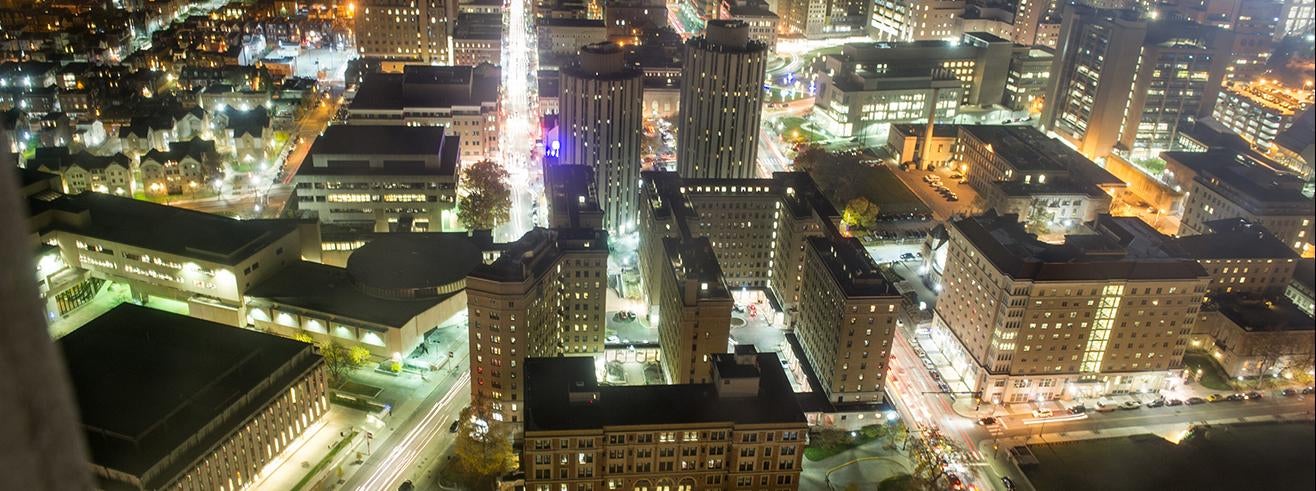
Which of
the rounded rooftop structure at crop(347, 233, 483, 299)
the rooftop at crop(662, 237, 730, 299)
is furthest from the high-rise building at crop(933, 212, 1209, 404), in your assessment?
the rounded rooftop structure at crop(347, 233, 483, 299)

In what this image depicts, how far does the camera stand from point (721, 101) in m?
86.9

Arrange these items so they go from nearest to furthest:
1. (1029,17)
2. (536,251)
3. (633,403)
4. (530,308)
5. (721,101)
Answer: (633,403) → (530,308) → (536,251) → (721,101) → (1029,17)

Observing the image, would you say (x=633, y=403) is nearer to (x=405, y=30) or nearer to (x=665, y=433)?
(x=665, y=433)

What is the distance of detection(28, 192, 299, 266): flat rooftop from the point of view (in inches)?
2724

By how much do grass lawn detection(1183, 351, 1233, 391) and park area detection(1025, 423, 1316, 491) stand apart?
2016cm

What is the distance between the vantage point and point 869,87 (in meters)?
116

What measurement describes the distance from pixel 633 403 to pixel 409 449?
15.6m

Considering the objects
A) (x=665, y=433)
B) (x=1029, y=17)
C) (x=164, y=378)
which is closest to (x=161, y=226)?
(x=164, y=378)

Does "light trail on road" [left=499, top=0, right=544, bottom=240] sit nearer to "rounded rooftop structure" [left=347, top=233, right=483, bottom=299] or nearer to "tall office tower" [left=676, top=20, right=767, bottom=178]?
"rounded rooftop structure" [left=347, top=233, right=483, bottom=299]

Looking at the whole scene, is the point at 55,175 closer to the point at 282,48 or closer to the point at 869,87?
the point at 282,48

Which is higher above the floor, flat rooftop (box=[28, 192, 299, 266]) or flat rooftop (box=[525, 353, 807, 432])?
flat rooftop (box=[28, 192, 299, 266])

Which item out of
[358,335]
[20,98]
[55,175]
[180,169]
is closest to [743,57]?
[358,335]

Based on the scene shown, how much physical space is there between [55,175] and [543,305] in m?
48.6

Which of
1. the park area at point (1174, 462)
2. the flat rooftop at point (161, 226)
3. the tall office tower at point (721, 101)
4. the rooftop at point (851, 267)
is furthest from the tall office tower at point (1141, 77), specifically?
the flat rooftop at point (161, 226)
